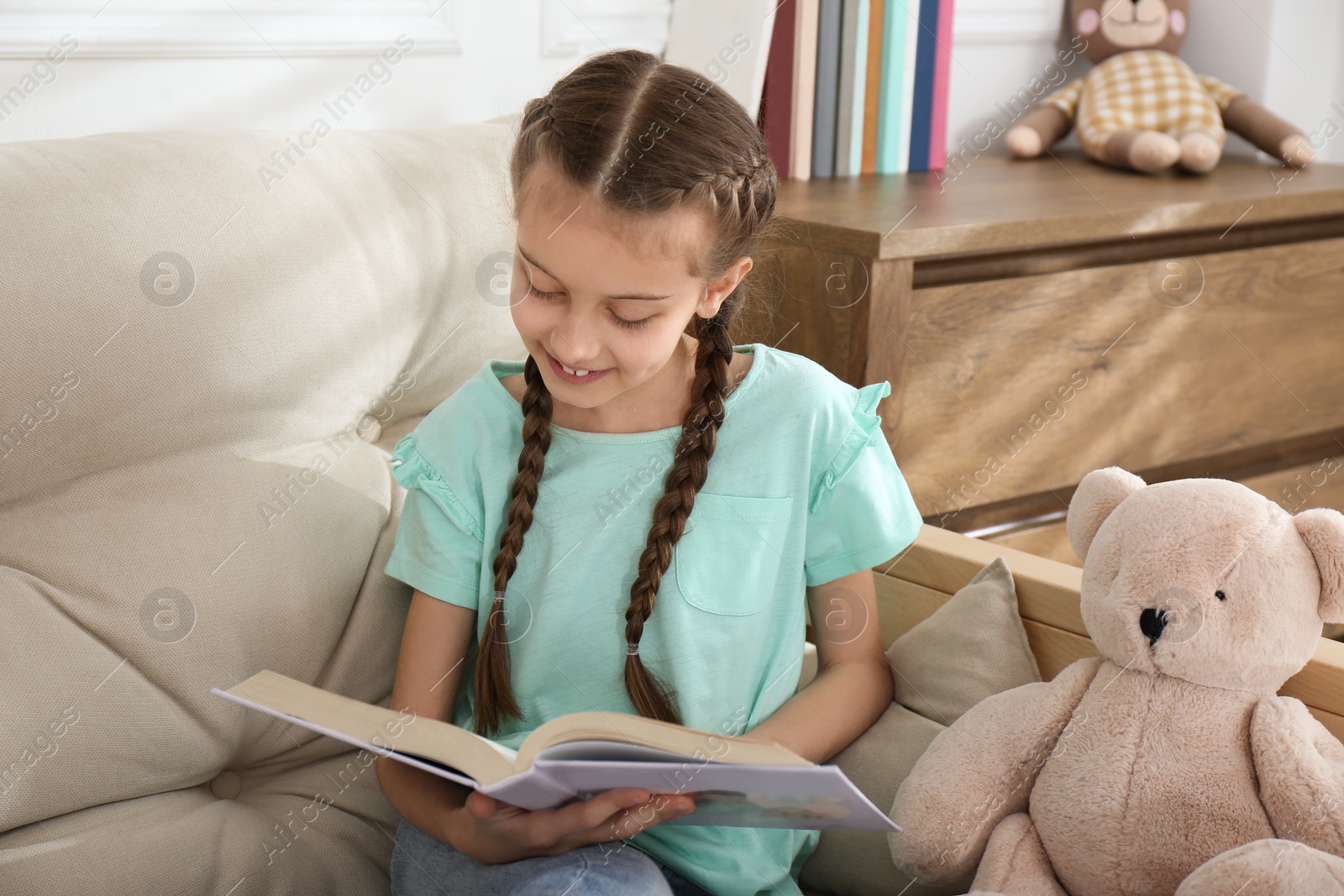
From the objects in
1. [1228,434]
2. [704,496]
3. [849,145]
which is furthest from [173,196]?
[1228,434]

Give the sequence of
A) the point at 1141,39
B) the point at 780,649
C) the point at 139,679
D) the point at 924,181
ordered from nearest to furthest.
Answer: the point at 139,679 → the point at 780,649 → the point at 924,181 → the point at 1141,39

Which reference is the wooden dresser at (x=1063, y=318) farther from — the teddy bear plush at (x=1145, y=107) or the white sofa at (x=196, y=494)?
the white sofa at (x=196, y=494)

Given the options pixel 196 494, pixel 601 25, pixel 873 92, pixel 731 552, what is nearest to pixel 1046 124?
pixel 873 92

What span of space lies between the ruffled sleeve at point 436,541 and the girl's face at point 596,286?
146 mm

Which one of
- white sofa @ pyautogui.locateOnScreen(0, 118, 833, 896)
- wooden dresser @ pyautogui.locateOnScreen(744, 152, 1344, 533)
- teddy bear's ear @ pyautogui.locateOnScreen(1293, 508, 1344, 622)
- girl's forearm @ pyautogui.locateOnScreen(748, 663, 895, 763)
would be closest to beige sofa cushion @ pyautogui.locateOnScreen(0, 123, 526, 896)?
white sofa @ pyautogui.locateOnScreen(0, 118, 833, 896)

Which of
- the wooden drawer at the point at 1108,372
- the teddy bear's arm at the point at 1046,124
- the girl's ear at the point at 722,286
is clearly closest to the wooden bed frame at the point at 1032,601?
the wooden drawer at the point at 1108,372

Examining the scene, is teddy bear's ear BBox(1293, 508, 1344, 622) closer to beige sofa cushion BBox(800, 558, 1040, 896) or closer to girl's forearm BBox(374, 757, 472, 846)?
beige sofa cushion BBox(800, 558, 1040, 896)

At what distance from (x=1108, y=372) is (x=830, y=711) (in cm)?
75

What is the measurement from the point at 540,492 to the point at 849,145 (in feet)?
3.01

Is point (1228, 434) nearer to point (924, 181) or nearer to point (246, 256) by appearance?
point (924, 181)

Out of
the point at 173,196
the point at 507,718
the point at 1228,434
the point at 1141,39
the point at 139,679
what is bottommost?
the point at 1228,434

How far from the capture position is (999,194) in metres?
1.53

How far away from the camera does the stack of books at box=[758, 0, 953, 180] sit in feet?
5.23

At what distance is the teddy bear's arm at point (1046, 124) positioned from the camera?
6.20ft
